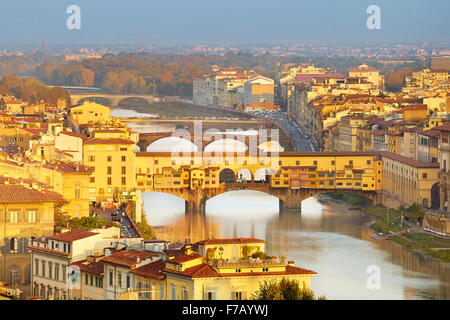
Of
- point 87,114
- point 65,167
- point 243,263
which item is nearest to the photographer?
point 243,263

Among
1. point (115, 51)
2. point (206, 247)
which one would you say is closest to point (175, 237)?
point (206, 247)

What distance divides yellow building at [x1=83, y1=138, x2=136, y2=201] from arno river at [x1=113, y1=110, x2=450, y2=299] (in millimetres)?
709

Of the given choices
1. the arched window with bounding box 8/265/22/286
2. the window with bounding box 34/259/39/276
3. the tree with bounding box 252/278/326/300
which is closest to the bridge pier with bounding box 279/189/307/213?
the arched window with bounding box 8/265/22/286

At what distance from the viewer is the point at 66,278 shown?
12.8 metres

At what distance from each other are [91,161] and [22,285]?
1308 cm

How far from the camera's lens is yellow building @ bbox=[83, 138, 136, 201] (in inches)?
1061

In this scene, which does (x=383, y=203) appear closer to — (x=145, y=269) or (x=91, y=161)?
(x=91, y=161)

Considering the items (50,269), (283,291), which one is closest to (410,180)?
(50,269)

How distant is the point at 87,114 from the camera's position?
3534 centimetres

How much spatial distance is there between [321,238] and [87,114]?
13.0 meters

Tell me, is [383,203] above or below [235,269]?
below

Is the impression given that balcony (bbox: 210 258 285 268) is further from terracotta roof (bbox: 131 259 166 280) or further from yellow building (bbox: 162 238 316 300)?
terracotta roof (bbox: 131 259 166 280)

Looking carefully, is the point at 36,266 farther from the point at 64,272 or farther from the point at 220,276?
→ the point at 220,276

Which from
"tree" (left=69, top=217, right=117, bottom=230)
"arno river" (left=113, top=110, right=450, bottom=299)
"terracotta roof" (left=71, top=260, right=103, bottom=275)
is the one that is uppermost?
"terracotta roof" (left=71, top=260, right=103, bottom=275)
